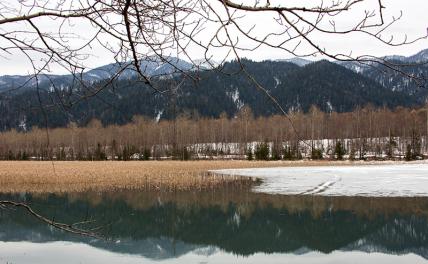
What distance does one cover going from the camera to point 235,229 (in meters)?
14.1

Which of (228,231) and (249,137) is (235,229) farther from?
(249,137)

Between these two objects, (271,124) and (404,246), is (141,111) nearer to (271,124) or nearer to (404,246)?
(271,124)

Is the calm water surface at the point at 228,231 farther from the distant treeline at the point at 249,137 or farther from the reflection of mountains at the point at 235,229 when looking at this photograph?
the distant treeline at the point at 249,137

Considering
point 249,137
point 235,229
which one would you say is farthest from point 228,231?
point 249,137

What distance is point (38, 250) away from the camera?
1175cm

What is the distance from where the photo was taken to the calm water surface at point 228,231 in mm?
11031

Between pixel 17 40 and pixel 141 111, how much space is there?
162366mm

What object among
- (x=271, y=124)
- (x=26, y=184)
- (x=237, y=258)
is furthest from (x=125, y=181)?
(x=271, y=124)

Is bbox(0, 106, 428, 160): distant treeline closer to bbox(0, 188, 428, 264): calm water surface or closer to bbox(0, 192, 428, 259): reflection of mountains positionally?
bbox(0, 188, 428, 264): calm water surface

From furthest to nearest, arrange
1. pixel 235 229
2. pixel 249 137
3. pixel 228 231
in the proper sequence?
pixel 249 137 → pixel 235 229 → pixel 228 231

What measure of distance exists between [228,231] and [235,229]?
293mm

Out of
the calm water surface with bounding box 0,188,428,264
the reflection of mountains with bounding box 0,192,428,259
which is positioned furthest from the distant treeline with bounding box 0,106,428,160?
the reflection of mountains with bounding box 0,192,428,259

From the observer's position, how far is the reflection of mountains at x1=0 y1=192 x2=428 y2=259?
12031 mm

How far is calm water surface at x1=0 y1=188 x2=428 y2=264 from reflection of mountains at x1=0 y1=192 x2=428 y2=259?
0.03 metres
